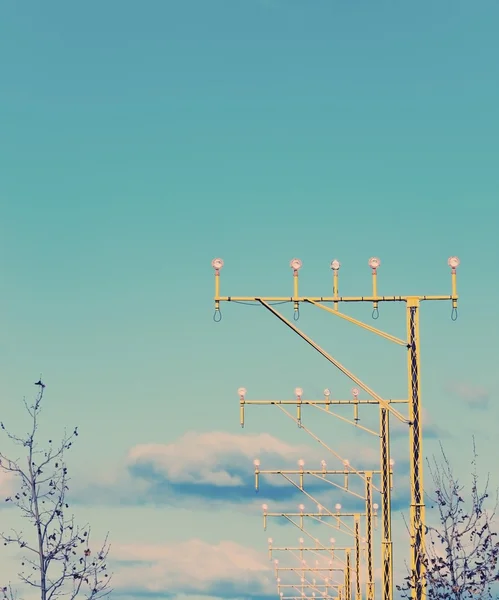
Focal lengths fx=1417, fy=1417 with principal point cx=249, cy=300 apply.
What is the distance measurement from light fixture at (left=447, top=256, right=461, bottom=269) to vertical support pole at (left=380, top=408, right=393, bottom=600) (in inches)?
252

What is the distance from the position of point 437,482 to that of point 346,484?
23.4 meters

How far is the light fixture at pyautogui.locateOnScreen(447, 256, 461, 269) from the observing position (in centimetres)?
3292

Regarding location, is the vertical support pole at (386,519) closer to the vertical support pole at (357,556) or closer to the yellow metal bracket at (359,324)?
the yellow metal bracket at (359,324)

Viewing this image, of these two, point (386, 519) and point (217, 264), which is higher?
point (217, 264)

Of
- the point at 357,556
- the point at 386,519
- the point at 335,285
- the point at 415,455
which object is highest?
the point at 335,285

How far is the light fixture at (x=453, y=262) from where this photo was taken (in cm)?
3292

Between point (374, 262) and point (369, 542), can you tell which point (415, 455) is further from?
point (369, 542)

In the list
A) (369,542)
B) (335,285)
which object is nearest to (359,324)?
(335,285)

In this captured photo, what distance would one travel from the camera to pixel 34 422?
33375 mm

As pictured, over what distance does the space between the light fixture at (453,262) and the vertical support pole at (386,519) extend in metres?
6.41

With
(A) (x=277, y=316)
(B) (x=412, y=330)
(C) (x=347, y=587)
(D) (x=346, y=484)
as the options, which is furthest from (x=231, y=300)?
(C) (x=347, y=587)

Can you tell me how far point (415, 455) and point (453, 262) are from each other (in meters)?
4.83

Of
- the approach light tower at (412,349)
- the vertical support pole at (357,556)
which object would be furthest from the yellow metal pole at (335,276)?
the vertical support pole at (357,556)

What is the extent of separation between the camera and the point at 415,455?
30969 millimetres
